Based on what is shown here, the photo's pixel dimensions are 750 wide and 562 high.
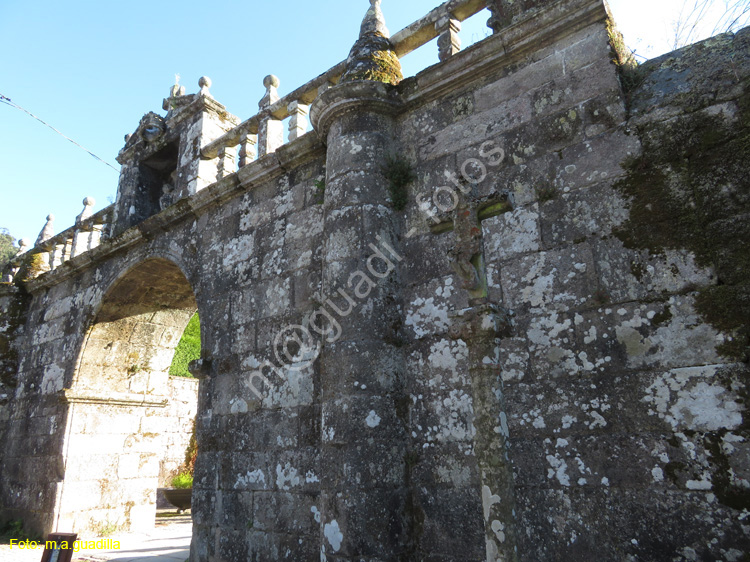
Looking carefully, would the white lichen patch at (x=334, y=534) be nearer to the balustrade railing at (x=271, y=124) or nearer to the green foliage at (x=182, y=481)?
the balustrade railing at (x=271, y=124)

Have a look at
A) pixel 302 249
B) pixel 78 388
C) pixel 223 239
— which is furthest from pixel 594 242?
pixel 78 388

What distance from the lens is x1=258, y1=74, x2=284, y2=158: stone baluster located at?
493 centimetres

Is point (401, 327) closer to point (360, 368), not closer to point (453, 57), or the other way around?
point (360, 368)

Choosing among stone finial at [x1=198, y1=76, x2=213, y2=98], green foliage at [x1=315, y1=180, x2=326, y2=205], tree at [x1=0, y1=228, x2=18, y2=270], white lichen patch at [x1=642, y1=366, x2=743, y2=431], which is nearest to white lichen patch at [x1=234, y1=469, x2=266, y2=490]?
green foliage at [x1=315, y1=180, x2=326, y2=205]

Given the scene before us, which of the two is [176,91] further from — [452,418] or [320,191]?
[452,418]

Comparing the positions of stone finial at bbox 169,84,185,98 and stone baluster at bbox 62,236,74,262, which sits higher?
stone finial at bbox 169,84,185,98

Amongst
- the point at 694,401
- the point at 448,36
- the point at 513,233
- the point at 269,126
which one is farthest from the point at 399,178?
the point at 694,401

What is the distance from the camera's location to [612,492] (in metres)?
2.38

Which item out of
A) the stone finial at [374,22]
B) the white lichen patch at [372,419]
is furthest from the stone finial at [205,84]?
the white lichen patch at [372,419]

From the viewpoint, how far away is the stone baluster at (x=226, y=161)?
217 inches

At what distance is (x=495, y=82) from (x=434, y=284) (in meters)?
1.44

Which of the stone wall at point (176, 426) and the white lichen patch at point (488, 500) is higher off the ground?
the stone wall at point (176, 426)

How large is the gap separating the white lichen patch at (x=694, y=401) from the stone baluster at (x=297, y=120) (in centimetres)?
352

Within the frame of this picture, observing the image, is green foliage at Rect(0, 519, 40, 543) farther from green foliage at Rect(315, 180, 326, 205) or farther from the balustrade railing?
green foliage at Rect(315, 180, 326, 205)
